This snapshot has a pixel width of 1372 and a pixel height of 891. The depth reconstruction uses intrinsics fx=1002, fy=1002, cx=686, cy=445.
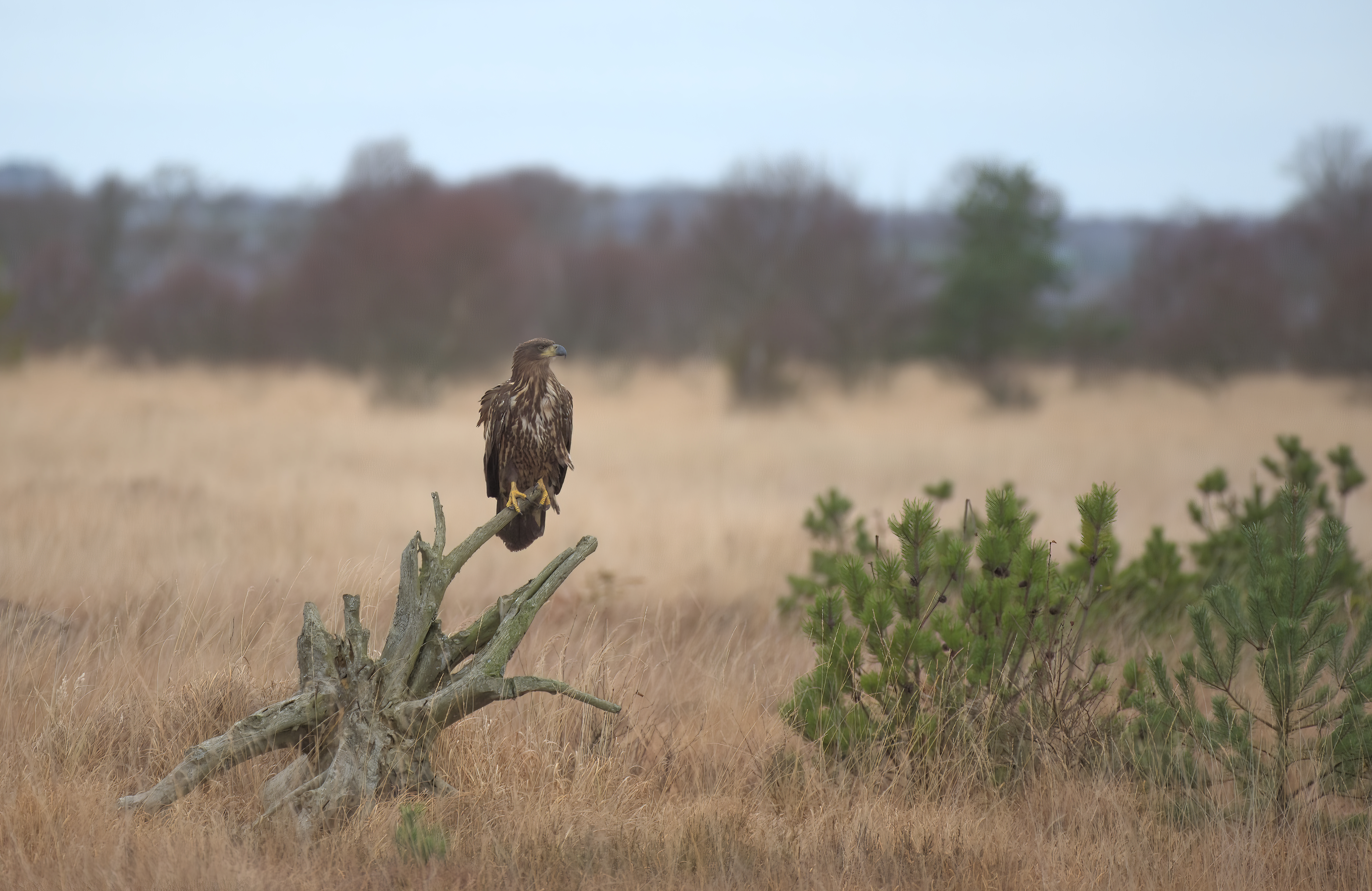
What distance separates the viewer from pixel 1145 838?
3.22m

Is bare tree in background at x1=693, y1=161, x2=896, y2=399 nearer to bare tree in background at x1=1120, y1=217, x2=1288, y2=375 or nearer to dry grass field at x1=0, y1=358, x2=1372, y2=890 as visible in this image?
bare tree in background at x1=1120, y1=217, x2=1288, y2=375

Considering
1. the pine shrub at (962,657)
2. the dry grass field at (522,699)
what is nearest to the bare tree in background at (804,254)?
the dry grass field at (522,699)

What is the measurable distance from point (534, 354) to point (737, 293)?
23847 millimetres

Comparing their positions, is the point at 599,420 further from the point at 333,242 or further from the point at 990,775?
the point at 990,775

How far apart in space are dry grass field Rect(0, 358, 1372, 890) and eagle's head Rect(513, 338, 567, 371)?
1.37 metres

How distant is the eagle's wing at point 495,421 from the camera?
3.12 meters

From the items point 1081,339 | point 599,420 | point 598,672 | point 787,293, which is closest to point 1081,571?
point 598,672

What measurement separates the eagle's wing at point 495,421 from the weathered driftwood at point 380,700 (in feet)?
0.64

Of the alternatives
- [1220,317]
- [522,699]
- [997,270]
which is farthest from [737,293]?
[522,699]

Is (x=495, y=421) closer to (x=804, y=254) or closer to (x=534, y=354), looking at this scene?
(x=534, y=354)

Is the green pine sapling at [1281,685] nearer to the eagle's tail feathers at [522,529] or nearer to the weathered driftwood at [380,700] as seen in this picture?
the weathered driftwood at [380,700]

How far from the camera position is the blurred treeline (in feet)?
71.2

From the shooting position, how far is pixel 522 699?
4.16 m

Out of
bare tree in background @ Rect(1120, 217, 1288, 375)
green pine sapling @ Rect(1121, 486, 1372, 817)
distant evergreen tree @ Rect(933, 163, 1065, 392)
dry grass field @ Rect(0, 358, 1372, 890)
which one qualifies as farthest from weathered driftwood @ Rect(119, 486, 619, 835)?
bare tree in background @ Rect(1120, 217, 1288, 375)
